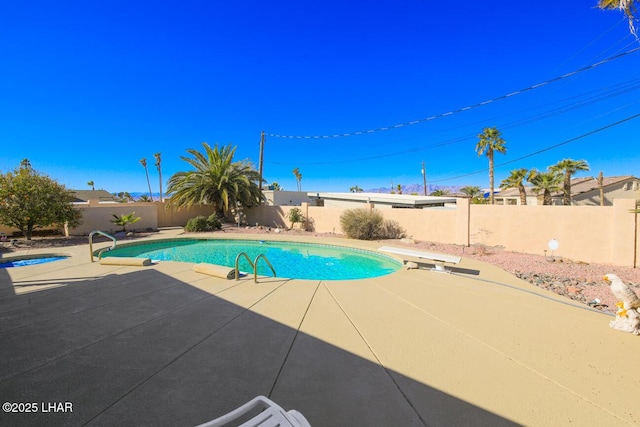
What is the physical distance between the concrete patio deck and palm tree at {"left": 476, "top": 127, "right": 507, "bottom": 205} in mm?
23521

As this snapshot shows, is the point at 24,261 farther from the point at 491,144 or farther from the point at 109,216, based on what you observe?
the point at 491,144

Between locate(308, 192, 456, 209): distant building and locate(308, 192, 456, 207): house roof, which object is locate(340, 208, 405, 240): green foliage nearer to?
locate(308, 192, 456, 209): distant building

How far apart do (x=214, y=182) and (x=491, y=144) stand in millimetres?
25026

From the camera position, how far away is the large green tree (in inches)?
450

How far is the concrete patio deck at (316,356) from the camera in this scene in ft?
8.34

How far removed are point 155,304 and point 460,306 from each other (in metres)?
5.97

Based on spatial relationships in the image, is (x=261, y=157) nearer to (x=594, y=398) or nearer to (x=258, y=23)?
(x=258, y=23)

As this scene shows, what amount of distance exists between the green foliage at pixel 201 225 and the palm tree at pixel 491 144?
80.2 feet

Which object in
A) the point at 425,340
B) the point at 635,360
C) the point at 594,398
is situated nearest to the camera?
the point at 594,398

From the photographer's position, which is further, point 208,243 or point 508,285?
point 208,243

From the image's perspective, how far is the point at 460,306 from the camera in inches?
210

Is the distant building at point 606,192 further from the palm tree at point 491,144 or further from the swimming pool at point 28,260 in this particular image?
the swimming pool at point 28,260

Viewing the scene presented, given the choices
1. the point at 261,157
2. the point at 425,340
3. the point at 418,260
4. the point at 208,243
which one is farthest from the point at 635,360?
the point at 261,157

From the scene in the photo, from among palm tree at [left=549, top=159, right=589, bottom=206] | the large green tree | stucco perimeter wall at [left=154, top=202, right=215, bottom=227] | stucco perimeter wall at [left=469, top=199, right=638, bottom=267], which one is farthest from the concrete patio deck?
palm tree at [left=549, top=159, right=589, bottom=206]
